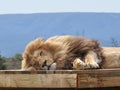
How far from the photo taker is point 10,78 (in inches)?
87.0

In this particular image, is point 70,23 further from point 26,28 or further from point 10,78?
point 10,78

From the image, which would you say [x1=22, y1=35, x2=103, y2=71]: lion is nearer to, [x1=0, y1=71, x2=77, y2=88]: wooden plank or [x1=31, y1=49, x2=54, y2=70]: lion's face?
[x1=31, y1=49, x2=54, y2=70]: lion's face

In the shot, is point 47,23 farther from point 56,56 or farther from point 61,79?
point 61,79

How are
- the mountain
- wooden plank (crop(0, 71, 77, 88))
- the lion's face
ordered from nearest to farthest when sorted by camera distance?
1. wooden plank (crop(0, 71, 77, 88))
2. the lion's face
3. the mountain

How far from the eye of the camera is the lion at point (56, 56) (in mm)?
2670

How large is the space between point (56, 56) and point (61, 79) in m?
0.60

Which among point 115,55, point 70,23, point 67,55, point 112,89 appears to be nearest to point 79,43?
point 67,55

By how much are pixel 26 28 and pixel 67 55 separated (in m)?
32.7

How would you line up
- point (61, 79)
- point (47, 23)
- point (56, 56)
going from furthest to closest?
point (47, 23) < point (56, 56) < point (61, 79)

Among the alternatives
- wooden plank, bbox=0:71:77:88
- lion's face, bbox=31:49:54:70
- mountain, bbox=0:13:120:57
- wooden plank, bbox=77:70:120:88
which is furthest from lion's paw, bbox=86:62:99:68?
mountain, bbox=0:13:120:57

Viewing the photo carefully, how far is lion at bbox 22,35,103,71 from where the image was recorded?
8.76 ft

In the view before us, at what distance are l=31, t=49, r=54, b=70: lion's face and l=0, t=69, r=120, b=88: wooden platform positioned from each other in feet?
1.47

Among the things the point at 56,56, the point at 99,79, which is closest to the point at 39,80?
the point at 99,79

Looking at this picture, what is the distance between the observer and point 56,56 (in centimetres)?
→ 271
